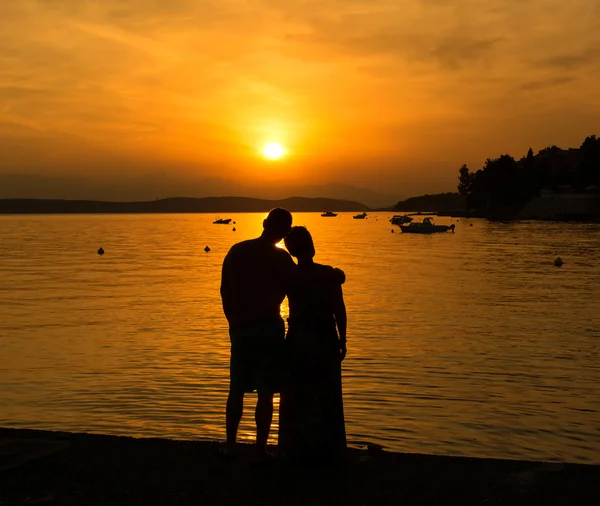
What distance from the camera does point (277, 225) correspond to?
7141mm

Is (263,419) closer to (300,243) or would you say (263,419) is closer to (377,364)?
(300,243)

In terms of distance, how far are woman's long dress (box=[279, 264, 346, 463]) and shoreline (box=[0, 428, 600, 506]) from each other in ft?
0.75

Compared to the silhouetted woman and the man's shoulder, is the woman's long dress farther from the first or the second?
the man's shoulder

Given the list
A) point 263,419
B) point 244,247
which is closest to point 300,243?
point 244,247

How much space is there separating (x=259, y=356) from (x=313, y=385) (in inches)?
23.4

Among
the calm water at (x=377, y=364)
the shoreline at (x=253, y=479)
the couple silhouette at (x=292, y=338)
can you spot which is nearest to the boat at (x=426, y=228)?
the calm water at (x=377, y=364)

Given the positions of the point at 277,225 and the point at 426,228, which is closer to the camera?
the point at 277,225

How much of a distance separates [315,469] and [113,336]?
1771cm

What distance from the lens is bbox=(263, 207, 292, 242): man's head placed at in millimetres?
7148

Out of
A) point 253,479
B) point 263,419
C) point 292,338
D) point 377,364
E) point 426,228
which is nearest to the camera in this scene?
point 253,479

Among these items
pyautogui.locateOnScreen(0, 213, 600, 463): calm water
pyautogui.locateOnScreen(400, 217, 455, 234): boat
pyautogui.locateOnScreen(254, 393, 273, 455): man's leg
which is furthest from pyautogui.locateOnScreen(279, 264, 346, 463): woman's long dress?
pyautogui.locateOnScreen(400, 217, 455, 234): boat

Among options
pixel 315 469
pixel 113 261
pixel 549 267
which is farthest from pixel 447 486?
pixel 113 261

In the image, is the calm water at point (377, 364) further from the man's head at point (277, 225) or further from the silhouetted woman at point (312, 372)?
the man's head at point (277, 225)

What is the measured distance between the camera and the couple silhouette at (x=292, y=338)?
7121 millimetres
